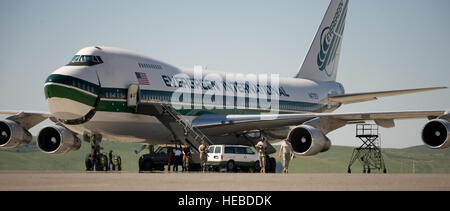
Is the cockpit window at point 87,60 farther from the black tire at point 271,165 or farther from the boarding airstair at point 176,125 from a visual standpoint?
the black tire at point 271,165

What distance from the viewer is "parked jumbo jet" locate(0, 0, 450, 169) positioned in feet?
85.9

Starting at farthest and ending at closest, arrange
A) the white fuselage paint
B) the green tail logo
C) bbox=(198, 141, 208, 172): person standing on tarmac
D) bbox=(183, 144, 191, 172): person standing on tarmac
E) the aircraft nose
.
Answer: the green tail logo
bbox=(183, 144, 191, 172): person standing on tarmac
bbox=(198, 141, 208, 172): person standing on tarmac
the white fuselage paint
the aircraft nose

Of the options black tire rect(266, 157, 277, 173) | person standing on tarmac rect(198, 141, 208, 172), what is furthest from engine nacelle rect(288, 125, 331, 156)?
person standing on tarmac rect(198, 141, 208, 172)

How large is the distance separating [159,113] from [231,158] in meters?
3.84

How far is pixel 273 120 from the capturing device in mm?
29484

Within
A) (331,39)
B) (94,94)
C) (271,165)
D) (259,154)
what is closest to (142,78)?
(94,94)

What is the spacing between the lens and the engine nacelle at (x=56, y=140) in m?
28.7

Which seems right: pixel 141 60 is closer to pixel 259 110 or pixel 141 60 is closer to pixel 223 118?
pixel 223 118

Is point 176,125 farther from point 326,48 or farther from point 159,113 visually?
point 326,48

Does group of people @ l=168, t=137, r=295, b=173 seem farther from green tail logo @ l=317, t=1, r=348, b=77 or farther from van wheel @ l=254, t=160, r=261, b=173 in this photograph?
green tail logo @ l=317, t=1, r=348, b=77

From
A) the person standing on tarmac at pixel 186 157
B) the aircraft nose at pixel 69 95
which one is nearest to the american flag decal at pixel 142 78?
the aircraft nose at pixel 69 95

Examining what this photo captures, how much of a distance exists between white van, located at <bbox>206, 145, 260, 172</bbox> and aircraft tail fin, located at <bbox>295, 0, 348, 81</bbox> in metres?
14.3
